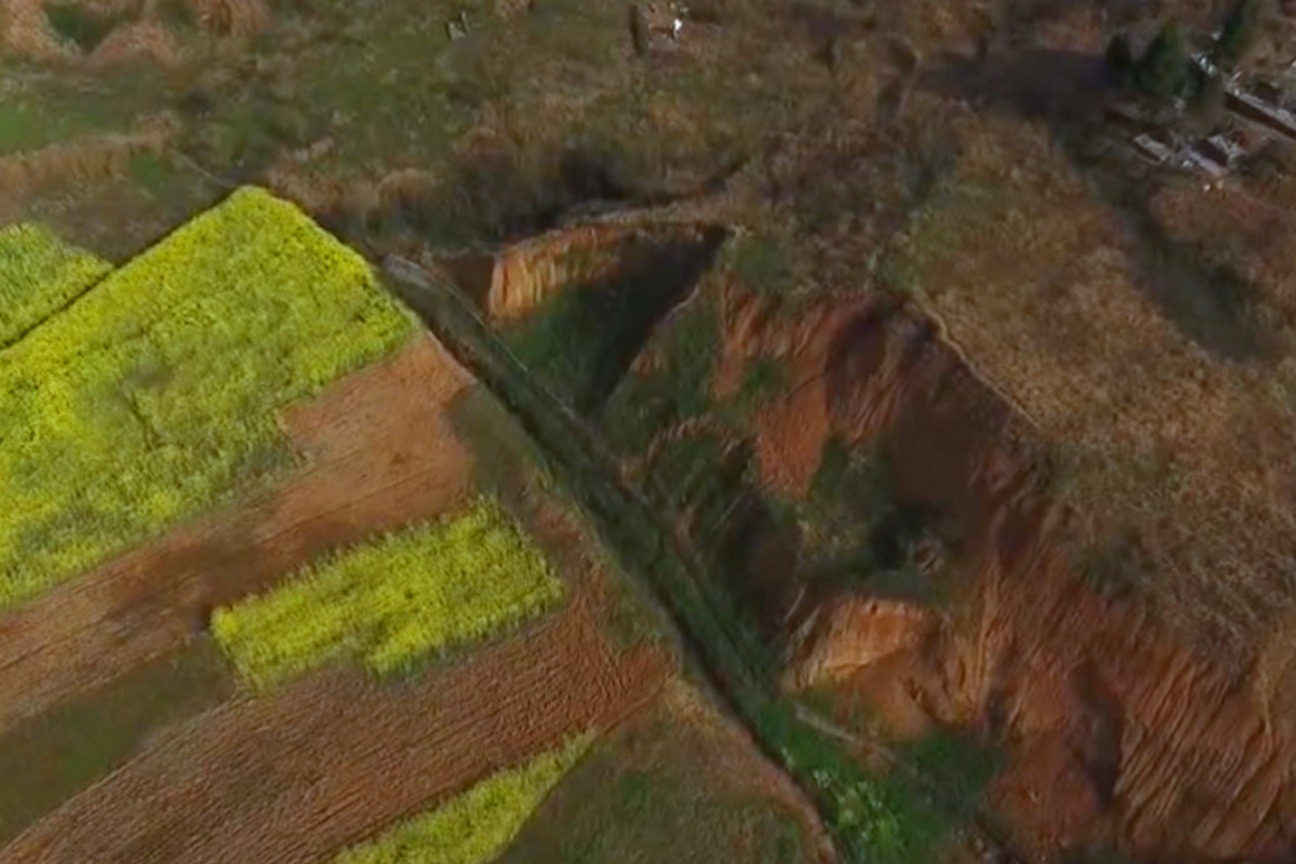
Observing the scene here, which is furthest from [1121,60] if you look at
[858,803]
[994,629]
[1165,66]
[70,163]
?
[70,163]

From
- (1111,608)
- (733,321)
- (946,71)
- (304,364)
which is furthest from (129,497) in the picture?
(946,71)

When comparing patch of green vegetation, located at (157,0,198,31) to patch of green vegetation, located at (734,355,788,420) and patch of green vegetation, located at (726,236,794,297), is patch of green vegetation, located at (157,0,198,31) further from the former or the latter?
patch of green vegetation, located at (734,355,788,420)

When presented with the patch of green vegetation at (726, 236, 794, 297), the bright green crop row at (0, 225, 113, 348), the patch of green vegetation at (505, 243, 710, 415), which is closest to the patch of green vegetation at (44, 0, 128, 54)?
the bright green crop row at (0, 225, 113, 348)

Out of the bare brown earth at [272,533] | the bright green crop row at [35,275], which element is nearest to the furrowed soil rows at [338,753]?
the bare brown earth at [272,533]

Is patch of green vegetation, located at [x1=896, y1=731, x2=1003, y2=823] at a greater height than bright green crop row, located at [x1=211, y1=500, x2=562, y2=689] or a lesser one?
greater

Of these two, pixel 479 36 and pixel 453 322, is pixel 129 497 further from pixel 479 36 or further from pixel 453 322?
pixel 479 36

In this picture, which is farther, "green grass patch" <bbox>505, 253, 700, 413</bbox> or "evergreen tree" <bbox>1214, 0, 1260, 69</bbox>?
"evergreen tree" <bbox>1214, 0, 1260, 69</bbox>

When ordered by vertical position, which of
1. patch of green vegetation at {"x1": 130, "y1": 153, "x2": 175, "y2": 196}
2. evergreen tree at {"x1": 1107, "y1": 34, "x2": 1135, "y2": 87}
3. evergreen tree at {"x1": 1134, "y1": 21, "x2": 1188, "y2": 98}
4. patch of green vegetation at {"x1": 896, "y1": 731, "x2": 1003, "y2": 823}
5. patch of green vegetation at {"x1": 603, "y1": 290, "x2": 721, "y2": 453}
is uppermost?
evergreen tree at {"x1": 1134, "y1": 21, "x2": 1188, "y2": 98}

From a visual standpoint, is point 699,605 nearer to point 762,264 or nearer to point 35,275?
point 762,264
